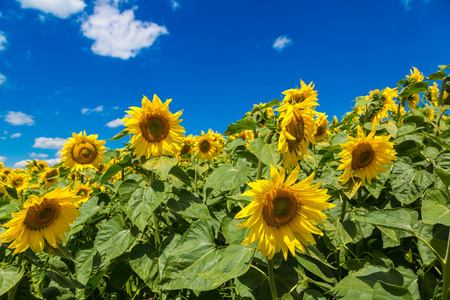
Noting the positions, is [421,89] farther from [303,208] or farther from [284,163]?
[303,208]

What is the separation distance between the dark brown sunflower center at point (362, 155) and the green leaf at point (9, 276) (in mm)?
2974

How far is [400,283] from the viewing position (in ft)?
6.00

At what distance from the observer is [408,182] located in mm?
2582

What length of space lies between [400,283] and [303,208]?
82cm

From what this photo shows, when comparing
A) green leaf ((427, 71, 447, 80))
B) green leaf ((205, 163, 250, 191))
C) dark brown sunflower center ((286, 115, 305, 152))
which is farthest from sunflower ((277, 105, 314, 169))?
green leaf ((427, 71, 447, 80))

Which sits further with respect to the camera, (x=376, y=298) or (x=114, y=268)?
(x=114, y=268)

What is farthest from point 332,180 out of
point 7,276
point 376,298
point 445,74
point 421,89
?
point 7,276

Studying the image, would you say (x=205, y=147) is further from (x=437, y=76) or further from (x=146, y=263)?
(x=437, y=76)

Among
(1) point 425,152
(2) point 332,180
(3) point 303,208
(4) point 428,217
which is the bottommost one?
(4) point 428,217

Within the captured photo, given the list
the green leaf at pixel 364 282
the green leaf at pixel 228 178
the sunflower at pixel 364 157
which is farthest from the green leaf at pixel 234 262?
the sunflower at pixel 364 157

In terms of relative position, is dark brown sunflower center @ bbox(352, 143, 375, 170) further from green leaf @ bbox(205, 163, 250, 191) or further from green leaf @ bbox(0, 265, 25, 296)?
green leaf @ bbox(0, 265, 25, 296)

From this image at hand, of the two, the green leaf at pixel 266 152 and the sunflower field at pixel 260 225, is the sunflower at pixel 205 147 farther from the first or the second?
the green leaf at pixel 266 152

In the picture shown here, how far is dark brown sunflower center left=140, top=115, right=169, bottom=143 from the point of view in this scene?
9.11ft

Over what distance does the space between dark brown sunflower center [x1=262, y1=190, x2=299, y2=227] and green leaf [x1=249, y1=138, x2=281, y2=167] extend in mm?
244
